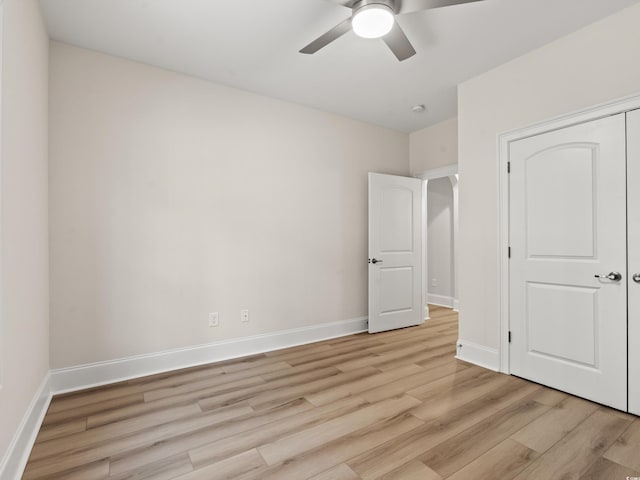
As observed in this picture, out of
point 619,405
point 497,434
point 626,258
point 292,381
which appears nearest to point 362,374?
point 292,381

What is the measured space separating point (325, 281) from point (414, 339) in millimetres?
1271

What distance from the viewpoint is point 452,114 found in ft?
13.4

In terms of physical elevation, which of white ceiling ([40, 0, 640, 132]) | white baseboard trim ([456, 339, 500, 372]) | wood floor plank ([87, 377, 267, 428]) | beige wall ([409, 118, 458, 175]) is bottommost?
wood floor plank ([87, 377, 267, 428])

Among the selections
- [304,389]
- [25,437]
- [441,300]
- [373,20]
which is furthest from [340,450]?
[441,300]

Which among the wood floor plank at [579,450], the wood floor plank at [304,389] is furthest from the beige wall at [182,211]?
the wood floor plank at [579,450]

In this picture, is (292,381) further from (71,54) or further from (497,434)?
(71,54)

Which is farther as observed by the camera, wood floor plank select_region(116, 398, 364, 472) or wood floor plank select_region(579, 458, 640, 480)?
wood floor plank select_region(116, 398, 364, 472)

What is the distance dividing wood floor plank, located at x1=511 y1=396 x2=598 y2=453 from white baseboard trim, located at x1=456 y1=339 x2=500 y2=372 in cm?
60

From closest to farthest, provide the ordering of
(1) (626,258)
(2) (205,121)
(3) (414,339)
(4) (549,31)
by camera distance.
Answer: (1) (626,258) < (4) (549,31) < (2) (205,121) < (3) (414,339)

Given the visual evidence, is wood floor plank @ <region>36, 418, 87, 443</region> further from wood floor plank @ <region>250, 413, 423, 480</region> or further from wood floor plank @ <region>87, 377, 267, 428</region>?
wood floor plank @ <region>250, 413, 423, 480</region>

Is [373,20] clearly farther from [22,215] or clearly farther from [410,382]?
[410,382]

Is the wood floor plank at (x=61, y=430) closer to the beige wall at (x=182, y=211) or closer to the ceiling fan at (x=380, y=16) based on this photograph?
the beige wall at (x=182, y=211)

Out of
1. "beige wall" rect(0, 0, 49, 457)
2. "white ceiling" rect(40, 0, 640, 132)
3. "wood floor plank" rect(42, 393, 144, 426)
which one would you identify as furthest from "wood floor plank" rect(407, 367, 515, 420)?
"white ceiling" rect(40, 0, 640, 132)

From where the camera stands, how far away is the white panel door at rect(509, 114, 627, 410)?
2.29 m
